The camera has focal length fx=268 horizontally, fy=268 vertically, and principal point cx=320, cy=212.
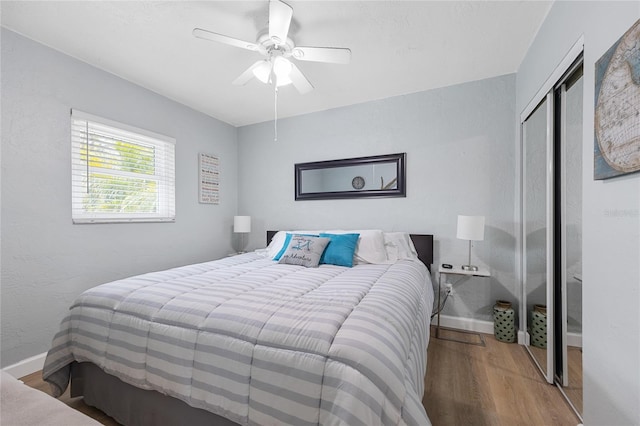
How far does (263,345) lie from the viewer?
43.8 inches

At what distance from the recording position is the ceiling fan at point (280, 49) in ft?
5.41

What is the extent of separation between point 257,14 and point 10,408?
2.22m

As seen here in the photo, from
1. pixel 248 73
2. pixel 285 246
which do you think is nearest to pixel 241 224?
pixel 285 246

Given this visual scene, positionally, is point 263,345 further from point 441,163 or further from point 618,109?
point 441,163

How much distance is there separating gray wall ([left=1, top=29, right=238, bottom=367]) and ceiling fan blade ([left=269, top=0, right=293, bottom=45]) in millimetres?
1862

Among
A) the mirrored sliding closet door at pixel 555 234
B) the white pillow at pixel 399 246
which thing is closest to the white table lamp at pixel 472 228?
the mirrored sliding closet door at pixel 555 234

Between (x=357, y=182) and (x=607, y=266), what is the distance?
2370 mm

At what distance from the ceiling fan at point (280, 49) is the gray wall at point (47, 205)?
1.39 meters

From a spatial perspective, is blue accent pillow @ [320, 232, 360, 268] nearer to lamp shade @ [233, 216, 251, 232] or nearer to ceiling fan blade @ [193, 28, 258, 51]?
lamp shade @ [233, 216, 251, 232]

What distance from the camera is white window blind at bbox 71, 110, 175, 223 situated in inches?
93.0

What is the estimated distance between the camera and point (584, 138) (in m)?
1.33

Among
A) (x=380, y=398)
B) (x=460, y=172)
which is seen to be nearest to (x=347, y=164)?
(x=460, y=172)

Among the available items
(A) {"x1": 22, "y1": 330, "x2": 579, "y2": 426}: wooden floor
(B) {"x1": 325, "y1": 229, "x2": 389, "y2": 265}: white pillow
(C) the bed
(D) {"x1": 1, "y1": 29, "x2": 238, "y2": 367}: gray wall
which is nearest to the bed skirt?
(C) the bed

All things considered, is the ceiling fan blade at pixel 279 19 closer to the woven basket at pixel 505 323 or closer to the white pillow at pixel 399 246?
the white pillow at pixel 399 246
